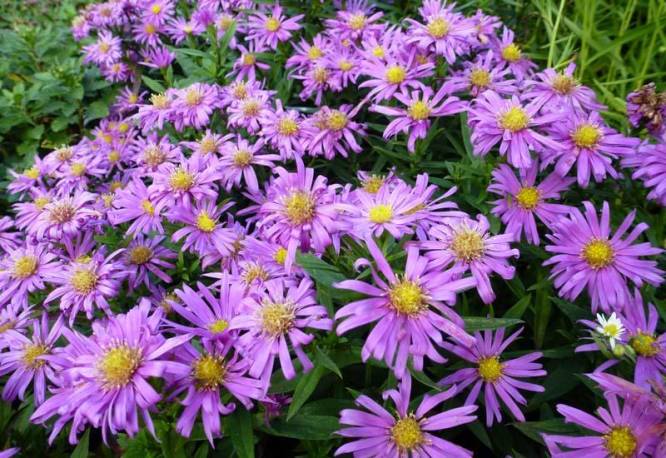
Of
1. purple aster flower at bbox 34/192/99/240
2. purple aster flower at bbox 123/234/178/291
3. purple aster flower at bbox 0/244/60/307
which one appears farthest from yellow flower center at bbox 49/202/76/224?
purple aster flower at bbox 123/234/178/291

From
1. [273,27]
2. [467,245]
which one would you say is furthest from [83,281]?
[273,27]

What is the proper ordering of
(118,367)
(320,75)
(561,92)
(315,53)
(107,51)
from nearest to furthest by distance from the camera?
(118,367) → (561,92) → (320,75) → (315,53) → (107,51)

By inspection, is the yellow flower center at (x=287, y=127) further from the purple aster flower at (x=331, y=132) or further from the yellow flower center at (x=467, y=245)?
the yellow flower center at (x=467, y=245)

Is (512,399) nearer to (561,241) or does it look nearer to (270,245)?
(561,241)

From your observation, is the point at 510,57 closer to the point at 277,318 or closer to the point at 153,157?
the point at 153,157

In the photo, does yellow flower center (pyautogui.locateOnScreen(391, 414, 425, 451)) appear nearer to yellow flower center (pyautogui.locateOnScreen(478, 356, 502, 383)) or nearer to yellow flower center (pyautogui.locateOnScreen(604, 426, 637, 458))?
yellow flower center (pyautogui.locateOnScreen(478, 356, 502, 383))

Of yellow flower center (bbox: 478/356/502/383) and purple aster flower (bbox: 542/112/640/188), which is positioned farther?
purple aster flower (bbox: 542/112/640/188)

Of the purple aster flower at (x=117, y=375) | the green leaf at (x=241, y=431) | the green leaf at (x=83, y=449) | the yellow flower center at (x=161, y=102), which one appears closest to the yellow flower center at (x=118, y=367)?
the purple aster flower at (x=117, y=375)
